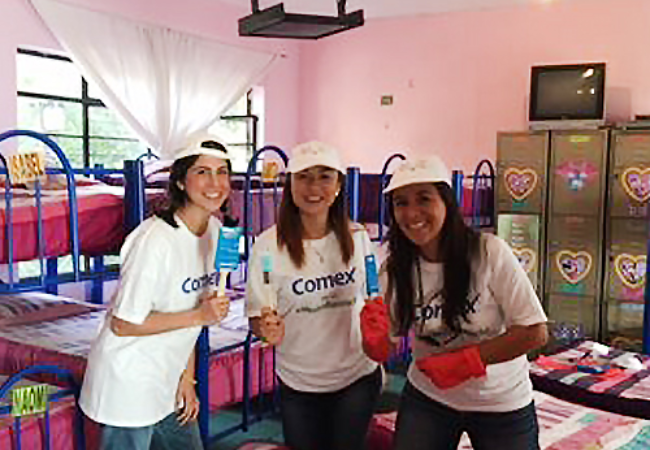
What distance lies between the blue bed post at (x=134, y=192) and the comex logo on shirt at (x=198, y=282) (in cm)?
55

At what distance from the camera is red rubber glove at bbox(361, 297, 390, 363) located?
76.3 inches

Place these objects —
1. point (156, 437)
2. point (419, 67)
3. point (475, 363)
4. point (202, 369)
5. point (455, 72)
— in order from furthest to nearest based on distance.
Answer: point (419, 67) → point (455, 72) → point (202, 369) → point (156, 437) → point (475, 363)

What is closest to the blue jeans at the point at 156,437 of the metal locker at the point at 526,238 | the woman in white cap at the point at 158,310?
the woman in white cap at the point at 158,310

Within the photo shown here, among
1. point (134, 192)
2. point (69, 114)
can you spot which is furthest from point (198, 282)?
point (69, 114)

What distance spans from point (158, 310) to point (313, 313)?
0.47 metres

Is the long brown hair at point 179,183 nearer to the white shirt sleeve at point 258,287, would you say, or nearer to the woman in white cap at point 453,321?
the white shirt sleeve at point 258,287

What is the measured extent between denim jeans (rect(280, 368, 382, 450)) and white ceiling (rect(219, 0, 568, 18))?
4528mm

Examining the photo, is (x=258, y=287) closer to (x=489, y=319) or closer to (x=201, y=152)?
(x=201, y=152)

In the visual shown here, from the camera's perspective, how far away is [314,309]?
2.07 meters

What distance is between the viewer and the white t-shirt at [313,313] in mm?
2061

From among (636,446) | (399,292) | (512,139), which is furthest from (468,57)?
(399,292)

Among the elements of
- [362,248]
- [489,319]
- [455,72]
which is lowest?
[489,319]

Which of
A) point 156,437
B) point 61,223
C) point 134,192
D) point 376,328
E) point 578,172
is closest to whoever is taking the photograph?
point 376,328

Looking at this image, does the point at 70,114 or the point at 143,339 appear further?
the point at 70,114
